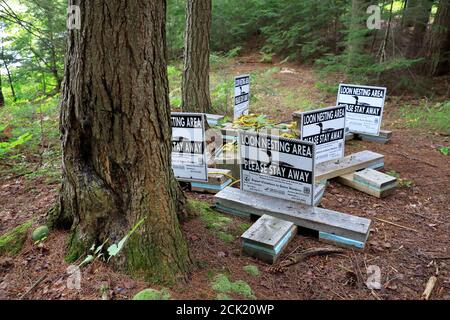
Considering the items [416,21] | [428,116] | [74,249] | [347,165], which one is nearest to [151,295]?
[74,249]

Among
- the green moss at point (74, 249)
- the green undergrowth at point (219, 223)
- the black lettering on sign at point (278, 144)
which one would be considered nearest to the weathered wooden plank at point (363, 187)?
the black lettering on sign at point (278, 144)

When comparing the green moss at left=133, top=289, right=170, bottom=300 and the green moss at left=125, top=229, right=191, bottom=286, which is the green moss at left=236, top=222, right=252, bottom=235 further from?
the green moss at left=133, top=289, right=170, bottom=300

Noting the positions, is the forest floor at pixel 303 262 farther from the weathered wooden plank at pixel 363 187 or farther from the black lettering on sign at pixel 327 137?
the black lettering on sign at pixel 327 137

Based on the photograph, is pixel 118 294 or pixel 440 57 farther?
pixel 440 57

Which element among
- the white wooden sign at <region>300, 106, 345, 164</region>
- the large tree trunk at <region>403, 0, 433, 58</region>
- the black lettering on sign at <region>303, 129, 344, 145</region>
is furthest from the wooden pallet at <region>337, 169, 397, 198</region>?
the large tree trunk at <region>403, 0, 433, 58</region>

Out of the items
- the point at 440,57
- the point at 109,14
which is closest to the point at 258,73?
the point at 440,57

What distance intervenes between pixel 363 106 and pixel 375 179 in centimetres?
229

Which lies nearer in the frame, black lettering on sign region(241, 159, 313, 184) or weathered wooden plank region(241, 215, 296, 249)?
weathered wooden plank region(241, 215, 296, 249)

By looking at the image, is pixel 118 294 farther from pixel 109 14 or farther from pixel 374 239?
pixel 374 239

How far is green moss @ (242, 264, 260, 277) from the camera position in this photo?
264 cm

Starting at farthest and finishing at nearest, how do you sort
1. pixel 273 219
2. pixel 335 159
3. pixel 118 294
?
pixel 335 159 < pixel 273 219 < pixel 118 294

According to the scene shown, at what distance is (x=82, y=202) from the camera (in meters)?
2.53

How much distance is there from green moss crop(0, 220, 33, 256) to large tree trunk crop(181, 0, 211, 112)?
15.3ft

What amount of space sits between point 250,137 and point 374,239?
1.57m
